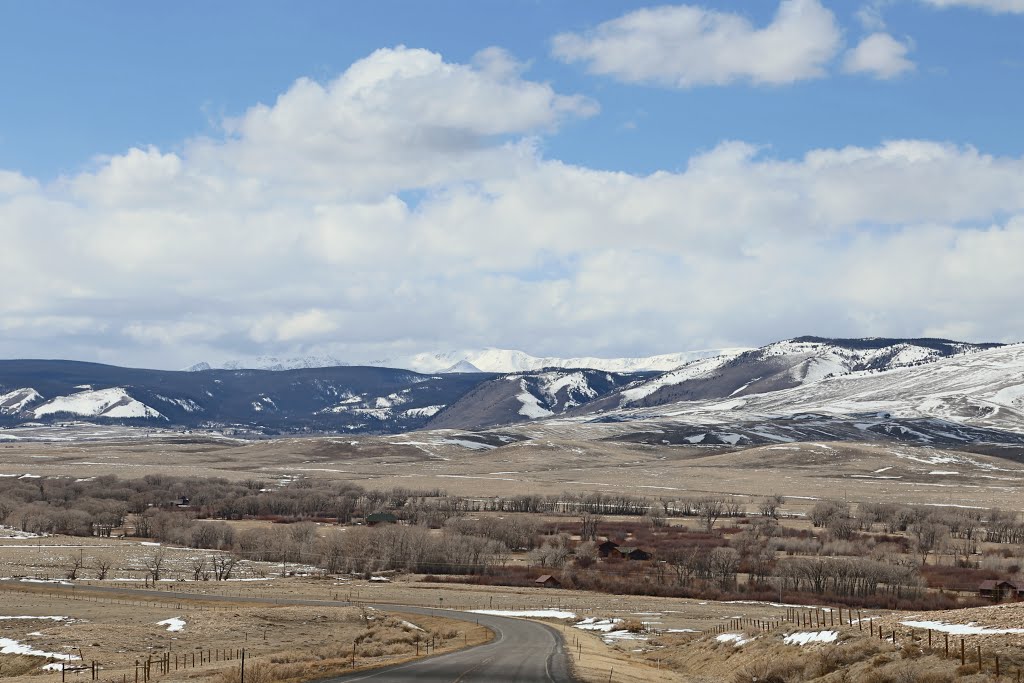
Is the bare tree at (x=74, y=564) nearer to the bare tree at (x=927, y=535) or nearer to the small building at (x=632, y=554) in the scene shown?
the small building at (x=632, y=554)

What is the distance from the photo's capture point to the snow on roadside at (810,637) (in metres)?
35.7

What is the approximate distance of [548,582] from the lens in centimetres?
10306

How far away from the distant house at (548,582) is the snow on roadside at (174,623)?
47.4m

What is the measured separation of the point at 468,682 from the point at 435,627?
30912mm

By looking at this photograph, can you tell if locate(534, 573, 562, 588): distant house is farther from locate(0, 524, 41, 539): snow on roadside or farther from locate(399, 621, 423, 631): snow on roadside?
locate(0, 524, 41, 539): snow on roadside

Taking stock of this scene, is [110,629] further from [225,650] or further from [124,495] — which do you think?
[124,495]

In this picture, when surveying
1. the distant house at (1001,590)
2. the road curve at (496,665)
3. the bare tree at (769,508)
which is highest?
the road curve at (496,665)

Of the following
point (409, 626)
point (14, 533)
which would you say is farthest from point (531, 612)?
point (14, 533)

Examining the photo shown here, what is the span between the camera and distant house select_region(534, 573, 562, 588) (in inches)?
4031

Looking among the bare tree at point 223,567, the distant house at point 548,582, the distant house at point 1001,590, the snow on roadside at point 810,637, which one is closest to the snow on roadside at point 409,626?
the snow on roadside at point 810,637

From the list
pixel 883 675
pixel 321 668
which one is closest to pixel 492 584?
pixel 321 668

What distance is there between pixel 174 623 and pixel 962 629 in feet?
150

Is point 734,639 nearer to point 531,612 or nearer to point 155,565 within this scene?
point 531,612

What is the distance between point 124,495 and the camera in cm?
19375
